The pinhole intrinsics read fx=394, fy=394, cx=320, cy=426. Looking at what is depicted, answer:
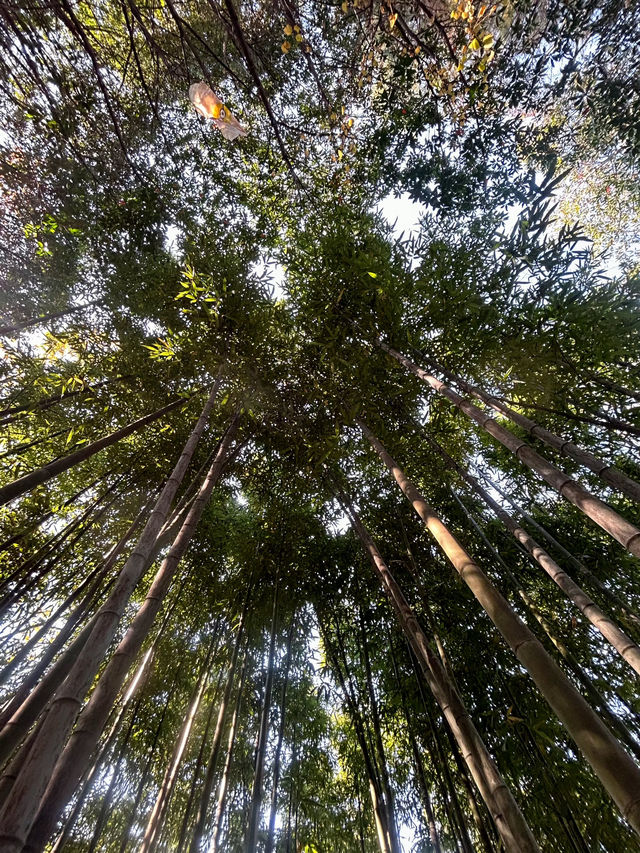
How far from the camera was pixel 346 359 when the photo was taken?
4.00 meters

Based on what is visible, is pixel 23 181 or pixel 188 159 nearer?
pixel 23 181

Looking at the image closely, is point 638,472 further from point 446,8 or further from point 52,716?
point 52,716

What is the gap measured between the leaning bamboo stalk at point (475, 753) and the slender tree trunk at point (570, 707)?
29.5 inches

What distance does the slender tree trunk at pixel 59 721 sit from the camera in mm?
851

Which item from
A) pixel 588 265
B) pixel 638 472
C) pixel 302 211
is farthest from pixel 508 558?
pixel 302 211

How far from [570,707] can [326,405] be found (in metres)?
3.39

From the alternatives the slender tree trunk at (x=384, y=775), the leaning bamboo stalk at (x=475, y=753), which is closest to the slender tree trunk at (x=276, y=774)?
the slender tree trunk at (x=384, y=775)

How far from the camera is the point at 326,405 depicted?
4219mm

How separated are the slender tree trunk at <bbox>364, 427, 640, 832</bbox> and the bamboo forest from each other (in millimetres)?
1409

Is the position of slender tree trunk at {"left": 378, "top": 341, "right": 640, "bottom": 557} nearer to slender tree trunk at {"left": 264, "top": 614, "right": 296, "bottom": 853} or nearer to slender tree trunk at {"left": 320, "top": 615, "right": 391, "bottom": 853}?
slender tree trunk at {"left": 320, "top": 615, "right": 391, "bottom": 853}

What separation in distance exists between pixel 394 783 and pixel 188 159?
24.0ft

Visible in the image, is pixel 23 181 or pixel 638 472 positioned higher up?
pixel 23 181

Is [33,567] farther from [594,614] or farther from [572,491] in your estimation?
[594,614]

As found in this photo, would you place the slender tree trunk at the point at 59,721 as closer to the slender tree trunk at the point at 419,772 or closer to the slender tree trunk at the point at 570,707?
the slender tree trunk at the point at 570,707
